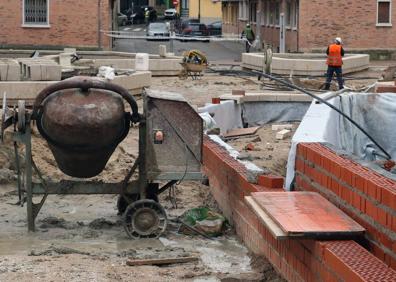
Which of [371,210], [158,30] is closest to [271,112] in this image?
[371,210]

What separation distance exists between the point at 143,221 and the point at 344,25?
35.4m

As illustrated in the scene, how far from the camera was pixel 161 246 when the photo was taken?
1063 cm

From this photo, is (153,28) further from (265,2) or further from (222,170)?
(222,170)

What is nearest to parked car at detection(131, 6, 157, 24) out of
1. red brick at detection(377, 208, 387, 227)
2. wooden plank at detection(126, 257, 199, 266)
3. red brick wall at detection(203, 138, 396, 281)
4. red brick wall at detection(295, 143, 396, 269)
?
red brick wall at detection(203, 138, 396, 281)

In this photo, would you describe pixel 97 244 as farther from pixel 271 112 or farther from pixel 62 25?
pixel 62 25

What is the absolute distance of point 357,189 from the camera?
24.0ft

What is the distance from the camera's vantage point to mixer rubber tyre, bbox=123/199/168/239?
1107cm

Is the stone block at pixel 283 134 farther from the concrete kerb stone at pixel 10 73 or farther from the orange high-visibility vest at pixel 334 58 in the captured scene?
the orange high-visibility vest at pixel 334 58

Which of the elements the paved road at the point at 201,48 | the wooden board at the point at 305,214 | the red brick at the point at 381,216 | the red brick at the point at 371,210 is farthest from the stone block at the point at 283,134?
the paved road at the point at 201,48

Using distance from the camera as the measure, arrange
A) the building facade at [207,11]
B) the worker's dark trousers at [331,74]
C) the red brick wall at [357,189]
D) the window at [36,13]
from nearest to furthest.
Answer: the red brick wall at [357,189]
the worker's dark trousers at [331,74]
the window at [36,13]
the building facade at [207,11]

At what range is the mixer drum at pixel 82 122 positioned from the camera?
10578 mm

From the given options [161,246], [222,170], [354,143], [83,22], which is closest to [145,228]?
[161,246]

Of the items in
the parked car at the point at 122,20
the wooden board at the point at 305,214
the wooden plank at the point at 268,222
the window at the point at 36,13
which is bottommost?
the wooden plank at the point at 268,222

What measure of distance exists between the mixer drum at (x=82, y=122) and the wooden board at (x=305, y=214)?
2.84 metres
